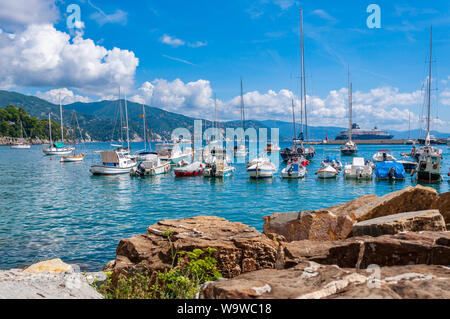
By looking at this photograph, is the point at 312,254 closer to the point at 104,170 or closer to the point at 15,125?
the point at 104,170

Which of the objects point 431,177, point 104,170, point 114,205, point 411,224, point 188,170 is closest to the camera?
point 411,224

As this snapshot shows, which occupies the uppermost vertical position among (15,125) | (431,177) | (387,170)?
(15,125)

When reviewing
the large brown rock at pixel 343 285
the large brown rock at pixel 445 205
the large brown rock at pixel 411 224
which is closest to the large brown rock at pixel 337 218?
the large brown rock at pixel 445 205

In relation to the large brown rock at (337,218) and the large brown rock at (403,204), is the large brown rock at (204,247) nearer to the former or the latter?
the large brown rock at (337,218)

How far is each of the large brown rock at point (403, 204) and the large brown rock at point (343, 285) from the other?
4.95 meters

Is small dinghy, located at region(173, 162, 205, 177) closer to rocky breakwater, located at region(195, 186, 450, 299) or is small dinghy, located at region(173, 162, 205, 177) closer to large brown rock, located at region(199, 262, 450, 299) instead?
rocky breakwater, located at region(195, 186, 450, 299)

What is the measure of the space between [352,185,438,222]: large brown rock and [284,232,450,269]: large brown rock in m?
3.53

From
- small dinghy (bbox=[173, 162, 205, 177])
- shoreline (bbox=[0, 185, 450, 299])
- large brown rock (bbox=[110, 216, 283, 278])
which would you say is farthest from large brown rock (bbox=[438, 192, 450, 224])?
small dinghy (bbox=[173, 162, 205, 177])

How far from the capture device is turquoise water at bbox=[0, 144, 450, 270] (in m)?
14.6

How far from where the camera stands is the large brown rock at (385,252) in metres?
5.30

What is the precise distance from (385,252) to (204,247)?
11.1 feet

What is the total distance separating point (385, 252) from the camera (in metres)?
5.50

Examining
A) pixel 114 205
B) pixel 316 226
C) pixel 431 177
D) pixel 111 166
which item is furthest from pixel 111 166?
pixel 316 226
